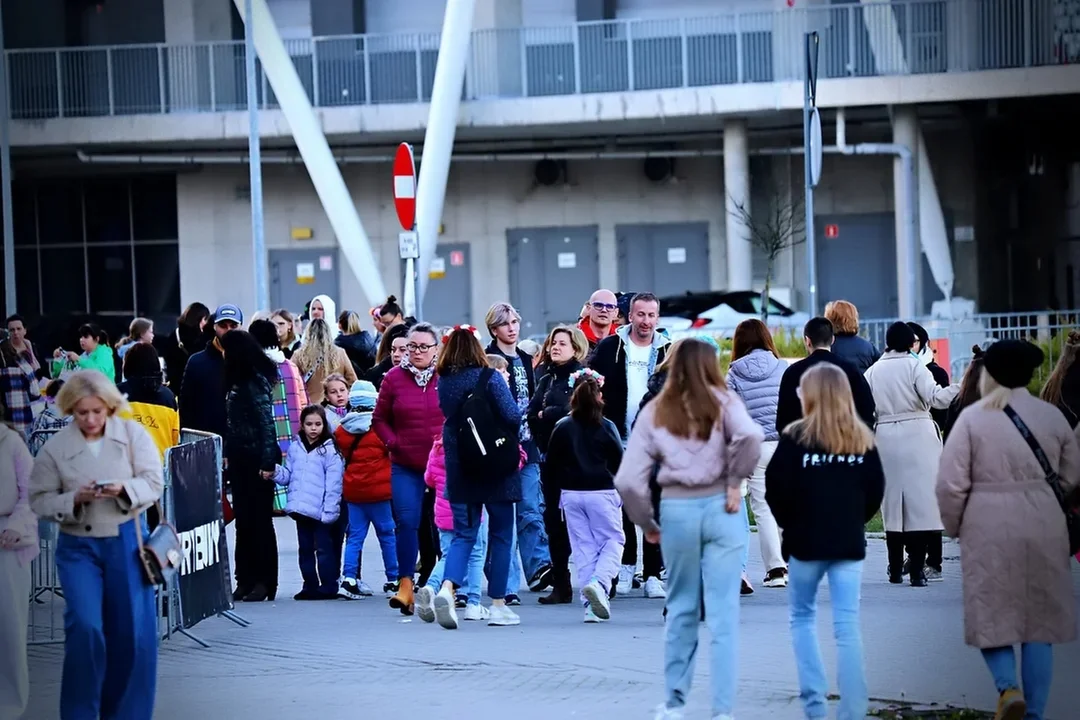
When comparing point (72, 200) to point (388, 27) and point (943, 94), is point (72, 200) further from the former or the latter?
point (943, 94)

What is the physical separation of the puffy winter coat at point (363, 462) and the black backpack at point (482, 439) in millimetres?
1718

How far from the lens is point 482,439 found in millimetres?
10461

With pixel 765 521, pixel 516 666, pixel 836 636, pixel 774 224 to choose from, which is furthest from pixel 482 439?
pixel 774 224

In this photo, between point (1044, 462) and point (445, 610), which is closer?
point (1044, 462)

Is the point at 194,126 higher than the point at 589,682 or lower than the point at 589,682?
higher

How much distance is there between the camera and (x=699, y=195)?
1309 inches

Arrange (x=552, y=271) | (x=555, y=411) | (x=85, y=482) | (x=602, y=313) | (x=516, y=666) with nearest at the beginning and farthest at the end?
(x=85, y=482)
(x=516, y=666)
(x=555, y=411)
(x=602, y=313)
(x=552, y=271)

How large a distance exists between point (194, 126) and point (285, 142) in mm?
1717

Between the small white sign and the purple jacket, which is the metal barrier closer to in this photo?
the purple jacket

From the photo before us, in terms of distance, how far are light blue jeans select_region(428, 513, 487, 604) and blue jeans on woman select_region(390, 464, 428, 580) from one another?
1.22 ft

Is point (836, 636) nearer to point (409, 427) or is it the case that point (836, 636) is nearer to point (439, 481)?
point (439, 481)

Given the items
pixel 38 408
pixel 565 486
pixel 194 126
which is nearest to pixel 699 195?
pixel 194 126

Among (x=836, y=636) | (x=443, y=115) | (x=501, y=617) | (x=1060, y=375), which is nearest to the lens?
(x=836, y=636)

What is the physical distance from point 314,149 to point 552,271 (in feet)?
20.7
